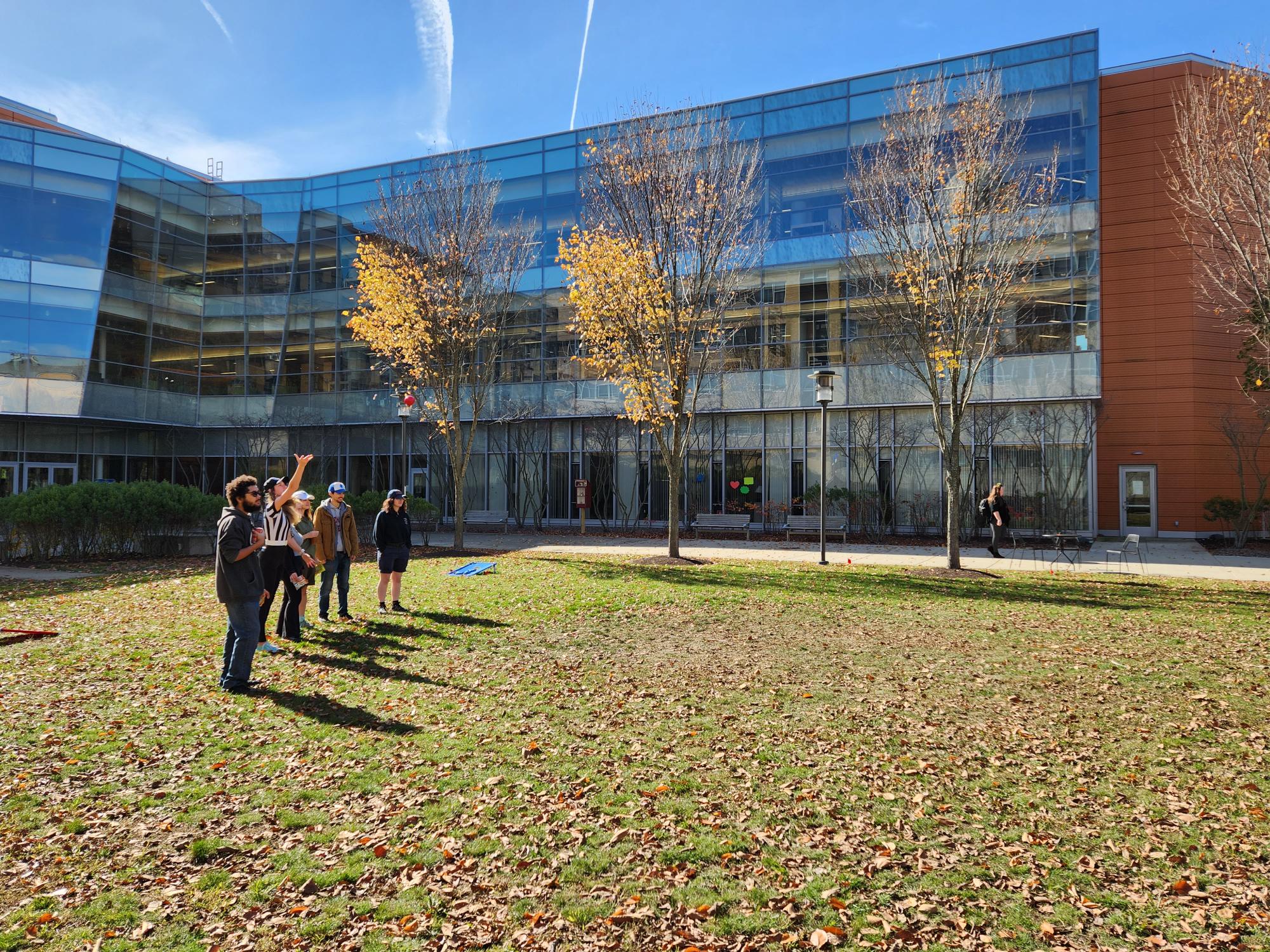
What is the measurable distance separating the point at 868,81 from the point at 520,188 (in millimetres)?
13232

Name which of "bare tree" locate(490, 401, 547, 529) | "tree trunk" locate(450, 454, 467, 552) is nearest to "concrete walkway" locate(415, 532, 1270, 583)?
"tree trunk" locate(450, 454, 467, 552)

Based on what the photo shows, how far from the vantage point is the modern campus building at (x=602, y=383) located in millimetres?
22766

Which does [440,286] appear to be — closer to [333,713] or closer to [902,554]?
[902,554]

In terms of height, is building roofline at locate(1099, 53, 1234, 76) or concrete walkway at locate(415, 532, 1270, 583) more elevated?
building roofline at locate(1099, 53, 1234, 76)

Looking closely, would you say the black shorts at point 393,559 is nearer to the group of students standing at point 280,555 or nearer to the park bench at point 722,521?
the group of students standing at point 280,555

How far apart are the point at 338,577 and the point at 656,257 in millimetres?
9623

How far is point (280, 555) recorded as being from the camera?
27.6ft

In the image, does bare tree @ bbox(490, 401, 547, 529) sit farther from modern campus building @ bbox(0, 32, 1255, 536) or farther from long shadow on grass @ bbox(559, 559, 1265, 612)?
long shadow on grass @ bbox(559, 559, 1265, 612)

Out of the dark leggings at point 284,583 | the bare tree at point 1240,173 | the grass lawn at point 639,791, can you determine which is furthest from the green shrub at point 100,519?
the bare tree at point 1240,173

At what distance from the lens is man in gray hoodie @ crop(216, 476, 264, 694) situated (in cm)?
681

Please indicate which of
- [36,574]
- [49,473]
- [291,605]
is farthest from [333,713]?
[49,473]

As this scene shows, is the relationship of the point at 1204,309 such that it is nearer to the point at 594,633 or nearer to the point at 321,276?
the point at 594,633

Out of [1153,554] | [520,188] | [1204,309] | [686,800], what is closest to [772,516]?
[1153,554]

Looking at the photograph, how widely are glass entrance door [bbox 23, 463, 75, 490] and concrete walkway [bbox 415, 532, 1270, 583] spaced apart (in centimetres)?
1684
